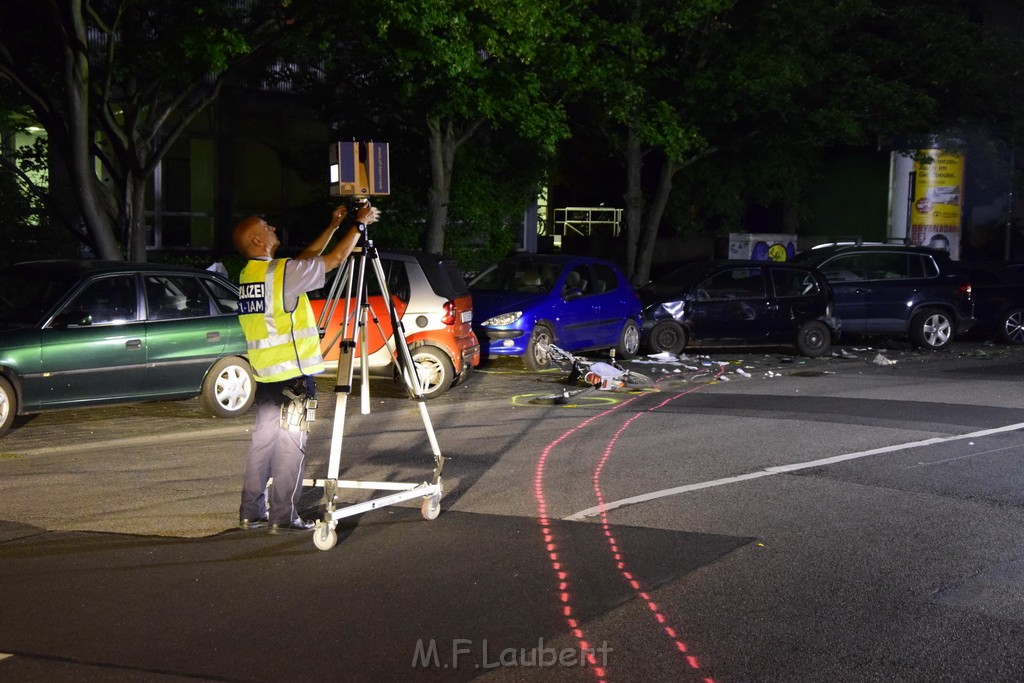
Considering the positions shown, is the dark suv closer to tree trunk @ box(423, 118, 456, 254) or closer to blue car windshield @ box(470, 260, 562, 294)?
blue car windshield @ box(470, 260, 562, 294)

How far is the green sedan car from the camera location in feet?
33.8

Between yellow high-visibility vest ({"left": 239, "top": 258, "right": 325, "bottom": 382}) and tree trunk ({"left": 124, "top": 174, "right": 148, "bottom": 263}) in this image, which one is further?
tree trunk ({"left": 124, "top": 174, "right": 148, "bottom": 263})

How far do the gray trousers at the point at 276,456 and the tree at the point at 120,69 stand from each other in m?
8.69

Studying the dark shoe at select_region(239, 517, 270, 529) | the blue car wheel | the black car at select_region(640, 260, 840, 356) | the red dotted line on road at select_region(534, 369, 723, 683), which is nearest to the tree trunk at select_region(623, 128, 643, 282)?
the black car at select_region(640, 260, 840, 356)

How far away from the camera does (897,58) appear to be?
26.6 meters

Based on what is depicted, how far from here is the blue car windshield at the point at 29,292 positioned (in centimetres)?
1048

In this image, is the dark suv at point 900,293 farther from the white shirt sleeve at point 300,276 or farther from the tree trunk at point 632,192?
the white shirt sleeve at point 300,276

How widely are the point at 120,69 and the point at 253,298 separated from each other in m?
11.2

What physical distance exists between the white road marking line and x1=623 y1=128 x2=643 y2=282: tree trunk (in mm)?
14531

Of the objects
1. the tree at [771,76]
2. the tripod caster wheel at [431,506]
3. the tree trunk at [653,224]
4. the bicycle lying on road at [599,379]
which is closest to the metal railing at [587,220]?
the tree at [771,76]

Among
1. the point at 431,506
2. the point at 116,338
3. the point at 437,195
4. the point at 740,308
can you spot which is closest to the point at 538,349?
the point at 740,308

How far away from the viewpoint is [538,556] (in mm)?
6598

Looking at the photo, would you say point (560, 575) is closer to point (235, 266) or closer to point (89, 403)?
point (89, 403)

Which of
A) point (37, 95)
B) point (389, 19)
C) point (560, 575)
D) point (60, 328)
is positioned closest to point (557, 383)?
point (389, 19)
